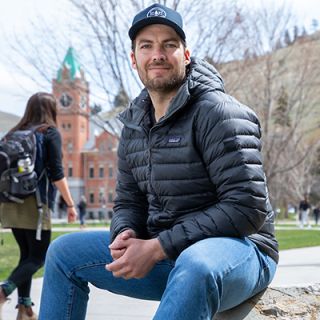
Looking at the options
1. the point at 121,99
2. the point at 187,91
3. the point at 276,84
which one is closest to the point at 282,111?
the point at 276,84

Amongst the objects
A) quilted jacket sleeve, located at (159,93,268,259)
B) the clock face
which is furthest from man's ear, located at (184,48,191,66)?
the clock face

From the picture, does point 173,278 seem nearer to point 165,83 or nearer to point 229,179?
point 229,179

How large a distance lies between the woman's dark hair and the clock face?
9849 millimetres

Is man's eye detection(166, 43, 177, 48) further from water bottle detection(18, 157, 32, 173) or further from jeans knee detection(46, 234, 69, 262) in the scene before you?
water bottle detection(18, 157, 32, 173)

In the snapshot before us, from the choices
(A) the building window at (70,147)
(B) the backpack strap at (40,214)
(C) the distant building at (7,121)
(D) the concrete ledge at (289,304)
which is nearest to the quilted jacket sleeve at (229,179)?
(D) the concrete ledge at (289,304)

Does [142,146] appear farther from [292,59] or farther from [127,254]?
[292,59]

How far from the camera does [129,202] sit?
9.09 feet

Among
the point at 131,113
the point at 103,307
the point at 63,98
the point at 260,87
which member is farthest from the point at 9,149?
the point at 260,87

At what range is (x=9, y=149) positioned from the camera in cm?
463

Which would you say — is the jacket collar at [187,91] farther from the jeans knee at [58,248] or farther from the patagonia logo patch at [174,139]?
the jeans knee at [58,248]

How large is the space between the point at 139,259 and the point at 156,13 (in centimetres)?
96

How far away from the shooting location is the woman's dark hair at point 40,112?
15.4ft

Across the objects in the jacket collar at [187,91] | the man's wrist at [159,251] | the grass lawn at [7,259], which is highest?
the jacket collar at [187,91]

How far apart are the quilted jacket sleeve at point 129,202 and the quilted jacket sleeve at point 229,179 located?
0.36 m
